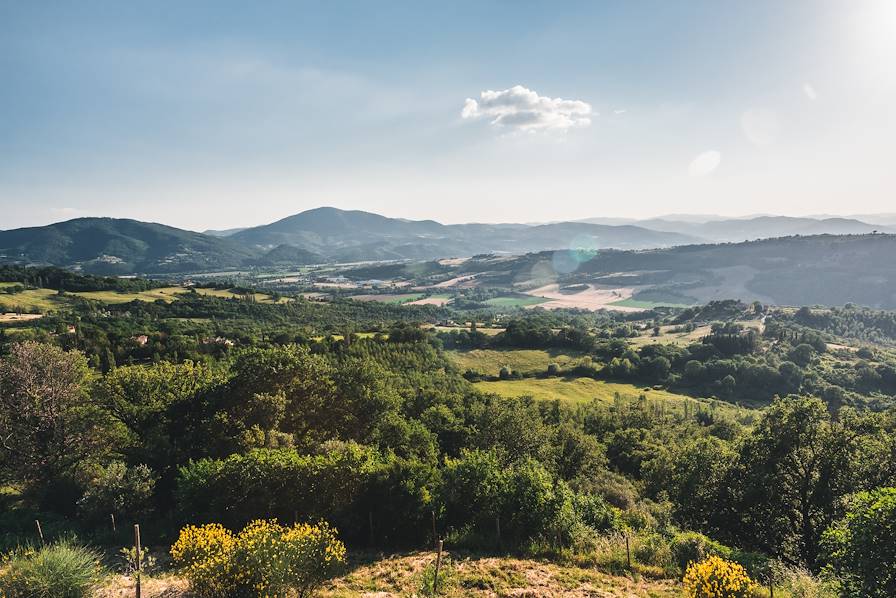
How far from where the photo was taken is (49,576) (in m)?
14.1

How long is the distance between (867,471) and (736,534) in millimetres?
8576

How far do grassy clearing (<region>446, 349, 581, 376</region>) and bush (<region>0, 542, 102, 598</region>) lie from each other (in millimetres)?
108299

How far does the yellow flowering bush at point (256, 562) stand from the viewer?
14.7 meters

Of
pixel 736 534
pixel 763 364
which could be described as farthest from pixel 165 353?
pixel 763 364

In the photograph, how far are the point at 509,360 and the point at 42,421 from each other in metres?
116

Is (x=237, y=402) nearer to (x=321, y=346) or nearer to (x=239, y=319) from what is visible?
(x=321, y=346)

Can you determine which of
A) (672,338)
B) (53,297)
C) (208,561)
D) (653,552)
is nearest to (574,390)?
(653,552)

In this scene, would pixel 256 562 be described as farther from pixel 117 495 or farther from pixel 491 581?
pixel 117 495

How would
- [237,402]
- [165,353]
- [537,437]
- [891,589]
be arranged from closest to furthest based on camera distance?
1. [891,589]
2. [237,402]
3. [537,437]
4. [165,353]

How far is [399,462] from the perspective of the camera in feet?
84.8

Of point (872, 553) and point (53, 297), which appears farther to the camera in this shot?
point (53, 297)

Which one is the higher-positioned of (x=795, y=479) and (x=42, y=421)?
(x=42, y=421)

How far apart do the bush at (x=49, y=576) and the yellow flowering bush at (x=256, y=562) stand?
9.23ft

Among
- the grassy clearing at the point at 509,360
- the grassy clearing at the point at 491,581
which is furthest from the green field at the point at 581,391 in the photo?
the grassy clearing at the point at 491,581
